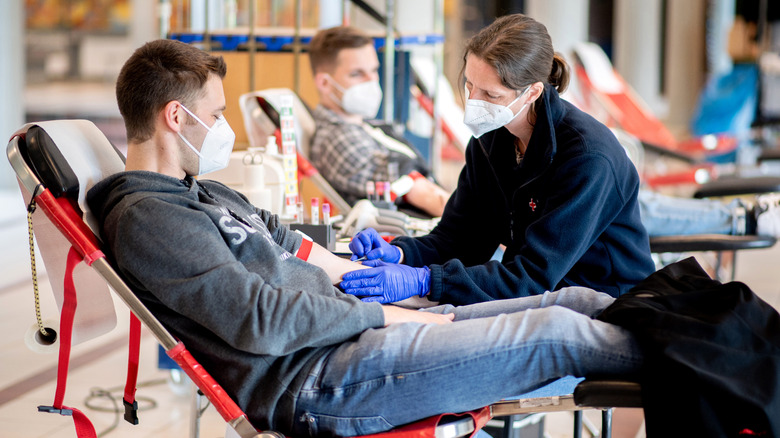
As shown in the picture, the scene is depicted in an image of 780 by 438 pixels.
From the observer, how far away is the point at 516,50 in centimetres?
200

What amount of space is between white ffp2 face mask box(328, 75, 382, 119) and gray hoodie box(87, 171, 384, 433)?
197 cm

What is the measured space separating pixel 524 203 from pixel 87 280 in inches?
40.8

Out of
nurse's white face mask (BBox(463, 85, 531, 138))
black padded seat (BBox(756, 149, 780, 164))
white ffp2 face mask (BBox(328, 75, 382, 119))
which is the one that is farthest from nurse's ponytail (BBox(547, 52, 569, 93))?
black padded seat (BBox(756, 149, 780, 164))

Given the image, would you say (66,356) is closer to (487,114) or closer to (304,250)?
(304,250)

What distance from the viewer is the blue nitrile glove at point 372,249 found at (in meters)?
2.11

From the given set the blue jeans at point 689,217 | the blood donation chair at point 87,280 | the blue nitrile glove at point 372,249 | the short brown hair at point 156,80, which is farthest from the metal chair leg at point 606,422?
the blue jeans at point 689,217

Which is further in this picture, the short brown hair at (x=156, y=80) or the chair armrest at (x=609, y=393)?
the short brown hair at (x=156, y=80)

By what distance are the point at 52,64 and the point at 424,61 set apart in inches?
216

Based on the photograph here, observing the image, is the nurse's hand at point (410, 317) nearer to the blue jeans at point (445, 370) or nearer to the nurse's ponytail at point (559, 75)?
the blue jeans at point (445, 370)

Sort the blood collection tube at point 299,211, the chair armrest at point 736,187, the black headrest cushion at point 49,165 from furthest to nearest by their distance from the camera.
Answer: the chair armrest at point 736,187
the blood collection tube at point 299,211
the black headrest cushion at point 49,165

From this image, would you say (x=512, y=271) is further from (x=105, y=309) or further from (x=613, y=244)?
(x=105, y=309)

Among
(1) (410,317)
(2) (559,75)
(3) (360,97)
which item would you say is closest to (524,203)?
(2) (559,75)

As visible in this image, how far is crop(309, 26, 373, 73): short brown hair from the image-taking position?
3.56 meters

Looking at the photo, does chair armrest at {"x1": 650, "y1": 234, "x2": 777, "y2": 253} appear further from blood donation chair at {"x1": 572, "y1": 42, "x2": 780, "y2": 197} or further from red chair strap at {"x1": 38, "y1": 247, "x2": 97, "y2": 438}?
blood donation chair at {"x1": 572, "y1": 42, "x2": 780, "y2": 197}
